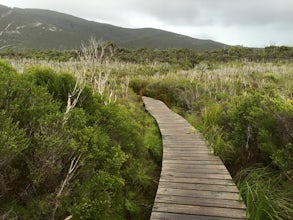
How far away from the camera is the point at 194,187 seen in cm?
475

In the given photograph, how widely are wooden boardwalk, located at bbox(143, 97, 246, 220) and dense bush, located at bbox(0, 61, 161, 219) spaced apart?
55 cm

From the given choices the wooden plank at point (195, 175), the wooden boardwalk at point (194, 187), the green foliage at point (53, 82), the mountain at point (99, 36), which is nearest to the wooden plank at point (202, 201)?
the wooden boardwalk at point (194, 187)

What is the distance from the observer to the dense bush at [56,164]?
332 centimetres

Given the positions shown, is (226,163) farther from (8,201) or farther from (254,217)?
(8,201)

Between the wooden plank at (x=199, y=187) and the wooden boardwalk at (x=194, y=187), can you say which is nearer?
the wooden boardwalk at (x=194, y=187)

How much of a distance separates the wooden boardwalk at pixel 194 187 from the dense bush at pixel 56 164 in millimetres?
555

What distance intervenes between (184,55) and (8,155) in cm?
4272

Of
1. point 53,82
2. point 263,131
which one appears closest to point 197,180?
point 263,131

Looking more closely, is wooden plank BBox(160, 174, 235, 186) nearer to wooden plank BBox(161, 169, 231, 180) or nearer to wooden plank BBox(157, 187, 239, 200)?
wooden plank BBox(161, 169, 231, 180)

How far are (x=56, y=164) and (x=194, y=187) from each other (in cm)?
203

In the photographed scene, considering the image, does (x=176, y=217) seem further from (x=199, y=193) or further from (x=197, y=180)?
(x=197, y=180)

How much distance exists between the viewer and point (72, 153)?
3.77 m

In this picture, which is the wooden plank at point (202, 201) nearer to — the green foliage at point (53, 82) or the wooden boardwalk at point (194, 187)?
the wooden boardwalk at point (194, 187)

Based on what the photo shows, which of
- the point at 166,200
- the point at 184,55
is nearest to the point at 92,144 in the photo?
the point at 166,200
